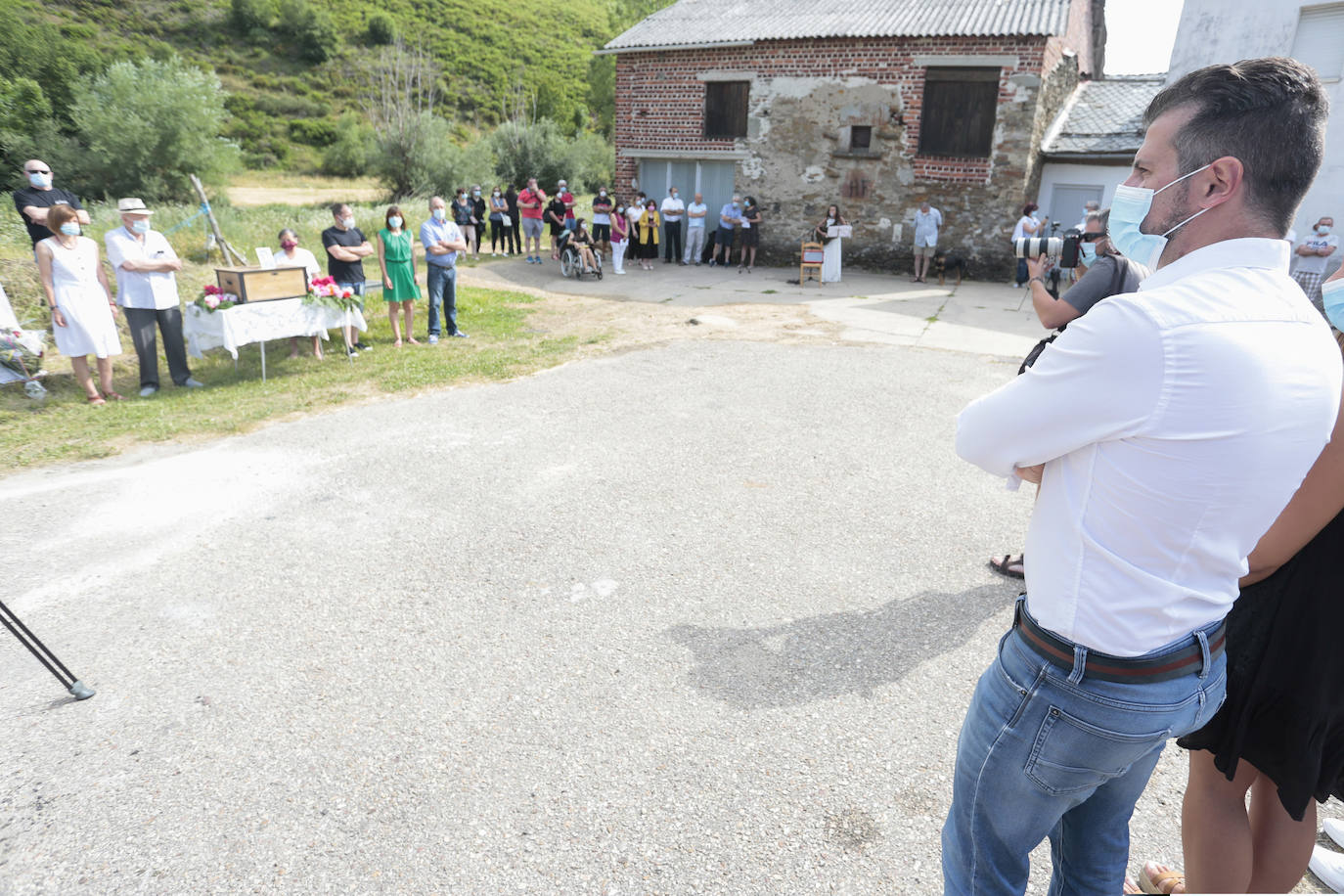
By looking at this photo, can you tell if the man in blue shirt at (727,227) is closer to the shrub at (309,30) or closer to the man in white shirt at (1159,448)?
the man in white shirt at (1159,448)

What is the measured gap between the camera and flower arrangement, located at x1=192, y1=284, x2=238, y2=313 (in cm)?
757

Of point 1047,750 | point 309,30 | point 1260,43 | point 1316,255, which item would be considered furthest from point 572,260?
point 309,30

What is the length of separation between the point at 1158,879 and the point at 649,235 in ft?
53.4

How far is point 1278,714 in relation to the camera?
168 centimetres

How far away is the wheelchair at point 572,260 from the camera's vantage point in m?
14.9

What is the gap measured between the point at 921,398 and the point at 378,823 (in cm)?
627

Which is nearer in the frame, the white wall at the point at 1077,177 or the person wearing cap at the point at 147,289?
the person wearing cap at the point at 147,289

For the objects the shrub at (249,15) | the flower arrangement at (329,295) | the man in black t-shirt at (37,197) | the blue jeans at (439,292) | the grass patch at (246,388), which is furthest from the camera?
the shrub at (249,15)

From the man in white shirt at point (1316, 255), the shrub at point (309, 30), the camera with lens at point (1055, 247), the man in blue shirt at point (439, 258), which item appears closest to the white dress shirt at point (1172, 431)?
the camera with lens at point (1055, 247)

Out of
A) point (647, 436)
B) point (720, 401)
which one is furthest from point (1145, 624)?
point (720, 401)

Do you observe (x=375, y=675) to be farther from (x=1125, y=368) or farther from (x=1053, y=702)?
(x=1125, y=368)

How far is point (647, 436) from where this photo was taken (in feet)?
20.2

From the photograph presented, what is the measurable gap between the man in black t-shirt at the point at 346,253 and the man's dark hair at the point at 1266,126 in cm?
877

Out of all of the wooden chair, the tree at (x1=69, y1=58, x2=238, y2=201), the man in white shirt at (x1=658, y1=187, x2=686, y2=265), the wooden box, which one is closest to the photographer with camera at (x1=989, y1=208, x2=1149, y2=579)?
the wooden box
